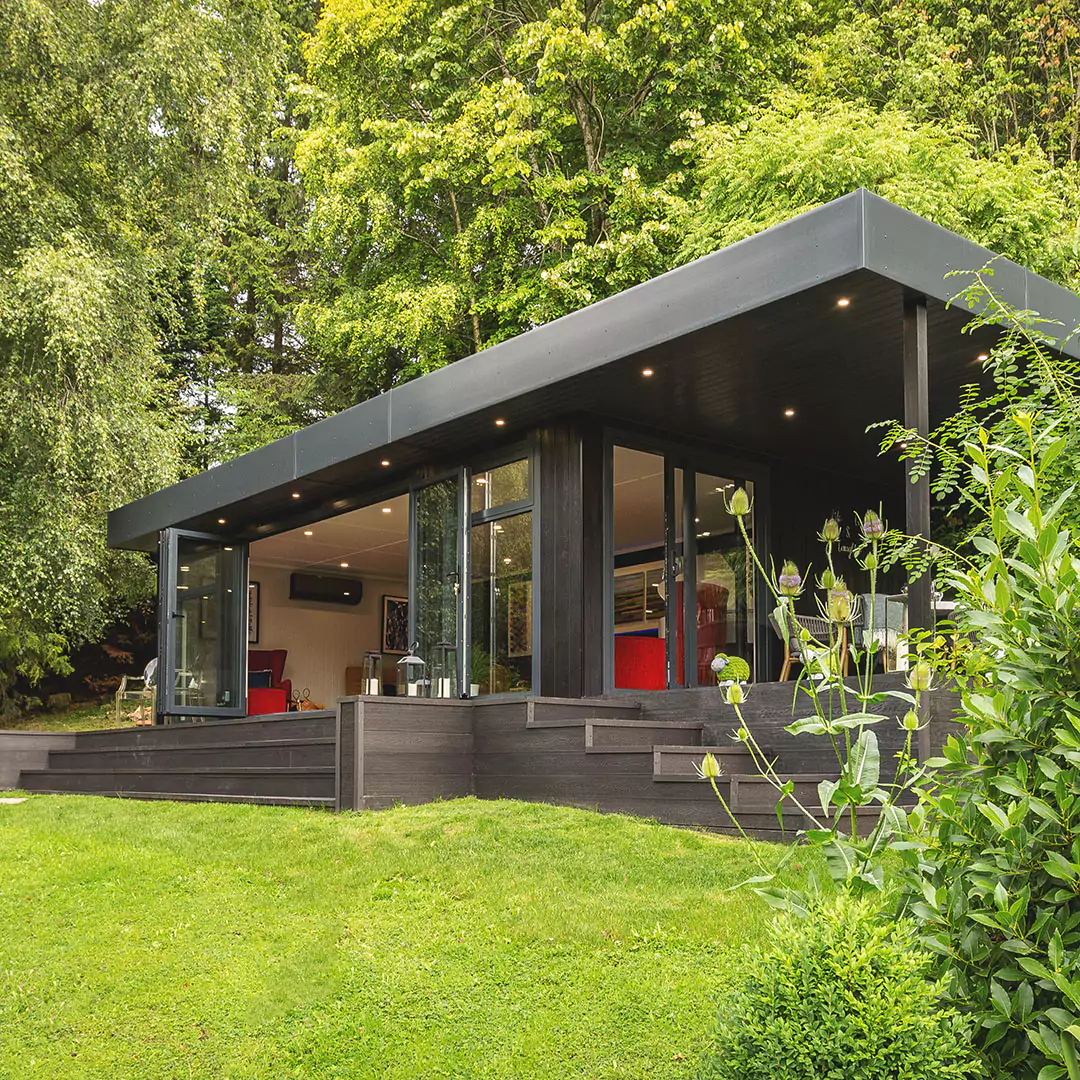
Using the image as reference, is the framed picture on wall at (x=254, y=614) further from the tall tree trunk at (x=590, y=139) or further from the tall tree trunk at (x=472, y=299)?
the tall tree trunk at (x=590, y=139)

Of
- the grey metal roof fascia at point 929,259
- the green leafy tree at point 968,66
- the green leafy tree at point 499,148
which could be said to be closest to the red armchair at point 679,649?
the grey metal roof fascia at point 929,259

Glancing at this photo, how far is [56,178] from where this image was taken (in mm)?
13094

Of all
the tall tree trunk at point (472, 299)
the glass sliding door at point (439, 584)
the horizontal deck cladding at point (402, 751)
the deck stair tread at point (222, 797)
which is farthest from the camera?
the tall tree trunk at point (472, 299)

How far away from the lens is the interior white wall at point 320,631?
1641 cm

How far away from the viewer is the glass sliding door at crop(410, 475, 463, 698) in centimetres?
931

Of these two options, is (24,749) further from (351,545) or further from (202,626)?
(351,545)

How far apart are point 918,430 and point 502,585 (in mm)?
3754

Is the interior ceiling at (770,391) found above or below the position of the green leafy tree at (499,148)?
below

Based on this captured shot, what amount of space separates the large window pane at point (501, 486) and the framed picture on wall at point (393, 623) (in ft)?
25.9

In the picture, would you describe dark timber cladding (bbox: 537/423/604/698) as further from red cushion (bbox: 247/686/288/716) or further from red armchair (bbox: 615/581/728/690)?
red cushion (bbox: 247/686/288/716)

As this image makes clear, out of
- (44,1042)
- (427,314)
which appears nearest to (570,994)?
(44,1042)

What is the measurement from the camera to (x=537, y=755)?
7641mm

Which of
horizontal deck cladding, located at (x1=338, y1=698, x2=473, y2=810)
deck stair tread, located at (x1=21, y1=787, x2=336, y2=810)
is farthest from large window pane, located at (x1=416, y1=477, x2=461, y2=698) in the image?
deck stair tread, located at (x1=21, y1=787, x2=336, y2=810)

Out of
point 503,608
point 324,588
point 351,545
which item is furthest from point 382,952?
point 324,588
